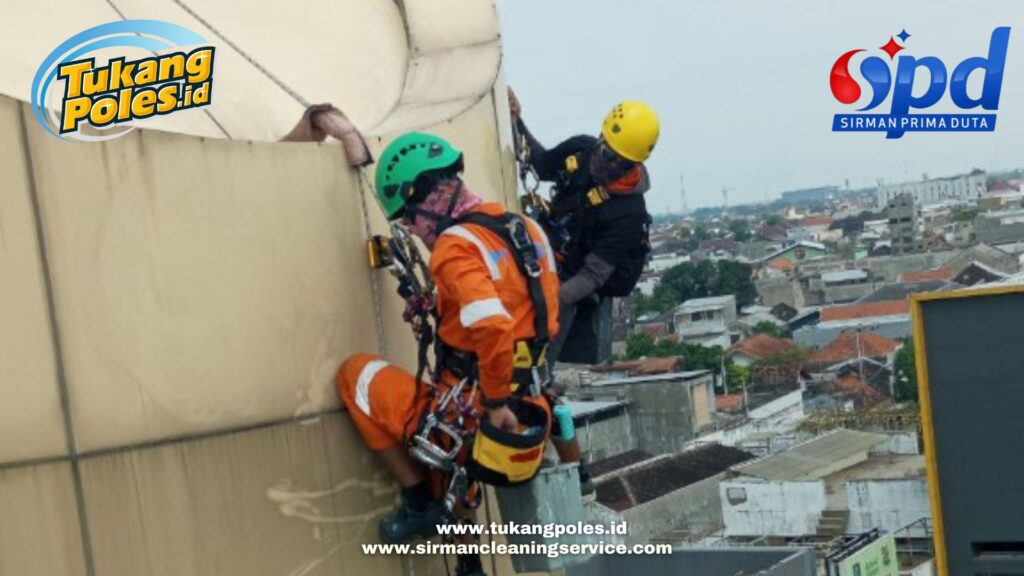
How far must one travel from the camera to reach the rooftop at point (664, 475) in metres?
32.8

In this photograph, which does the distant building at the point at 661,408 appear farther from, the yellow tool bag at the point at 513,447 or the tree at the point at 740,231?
the tree at the point at 740,231

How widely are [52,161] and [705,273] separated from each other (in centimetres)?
9258

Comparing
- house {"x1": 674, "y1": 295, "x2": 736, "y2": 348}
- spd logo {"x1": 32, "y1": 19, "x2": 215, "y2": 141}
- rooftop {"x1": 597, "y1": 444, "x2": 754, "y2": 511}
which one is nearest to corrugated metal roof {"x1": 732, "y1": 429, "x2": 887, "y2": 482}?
rooftop {"x1": 597, "y1": 444, "x2": 754, "y2": 511}

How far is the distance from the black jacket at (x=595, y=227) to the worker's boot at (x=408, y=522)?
1357 mm

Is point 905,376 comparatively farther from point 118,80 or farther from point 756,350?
→ point 118,80

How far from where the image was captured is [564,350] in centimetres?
620

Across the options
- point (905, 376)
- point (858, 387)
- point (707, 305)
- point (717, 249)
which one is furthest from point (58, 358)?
point (717, 249)

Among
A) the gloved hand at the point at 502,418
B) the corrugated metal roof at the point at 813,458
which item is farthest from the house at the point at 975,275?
the gloved hand at the point at 502,418

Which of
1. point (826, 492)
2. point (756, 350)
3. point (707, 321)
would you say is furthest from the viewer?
point (707, 321)

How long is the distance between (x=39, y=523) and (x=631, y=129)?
9.17 feet

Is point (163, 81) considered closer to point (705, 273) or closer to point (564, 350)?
point (564, 350)

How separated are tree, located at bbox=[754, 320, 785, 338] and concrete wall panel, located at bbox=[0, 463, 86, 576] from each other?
7150 cm

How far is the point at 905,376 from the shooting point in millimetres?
53781

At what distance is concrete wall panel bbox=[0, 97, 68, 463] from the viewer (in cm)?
366
